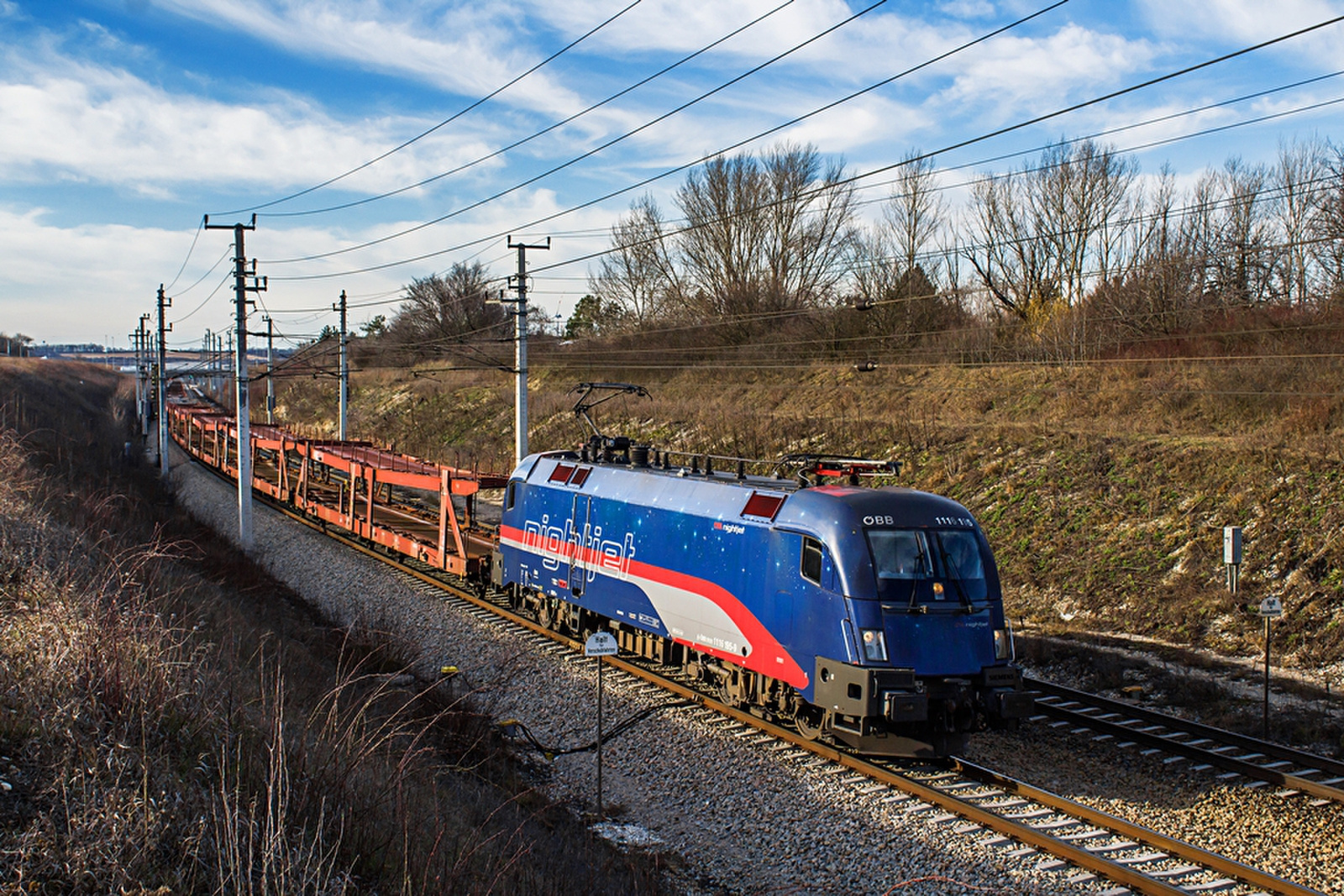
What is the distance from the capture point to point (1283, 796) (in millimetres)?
9281

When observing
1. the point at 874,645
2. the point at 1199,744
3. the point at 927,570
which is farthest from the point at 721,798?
the point at 1199,744

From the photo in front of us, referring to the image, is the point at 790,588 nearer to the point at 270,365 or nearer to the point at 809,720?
the point at 809,720

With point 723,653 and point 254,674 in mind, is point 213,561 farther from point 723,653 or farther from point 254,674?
point 723,653

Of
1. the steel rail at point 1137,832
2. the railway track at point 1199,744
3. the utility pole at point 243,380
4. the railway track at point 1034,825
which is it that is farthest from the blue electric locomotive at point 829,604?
the utility pole at point 243,380

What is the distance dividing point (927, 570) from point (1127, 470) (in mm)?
12162

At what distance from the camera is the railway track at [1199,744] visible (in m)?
9.55

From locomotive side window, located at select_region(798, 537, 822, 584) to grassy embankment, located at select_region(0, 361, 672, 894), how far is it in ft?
11.7

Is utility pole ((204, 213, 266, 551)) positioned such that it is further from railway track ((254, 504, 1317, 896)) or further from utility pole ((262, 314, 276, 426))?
railway track ((254, 504, 1317, 896))

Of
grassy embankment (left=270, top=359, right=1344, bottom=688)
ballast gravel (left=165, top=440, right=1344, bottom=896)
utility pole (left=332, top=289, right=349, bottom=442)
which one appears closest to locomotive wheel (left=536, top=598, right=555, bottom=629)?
ballast gravel (left=165, top=440, right=1344, bottom=896)

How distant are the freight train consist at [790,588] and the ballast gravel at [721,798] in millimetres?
660

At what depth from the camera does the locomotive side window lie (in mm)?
10156

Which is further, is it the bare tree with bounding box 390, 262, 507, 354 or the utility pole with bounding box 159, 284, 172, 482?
the bare tree with bounding box 390, 262, 507, 354

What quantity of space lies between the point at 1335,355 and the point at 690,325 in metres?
30.2

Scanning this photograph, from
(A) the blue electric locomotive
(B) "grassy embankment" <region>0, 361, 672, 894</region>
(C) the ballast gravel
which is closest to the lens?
(B) "grassy embankment" <region>0, 361, 672, 894</region>
